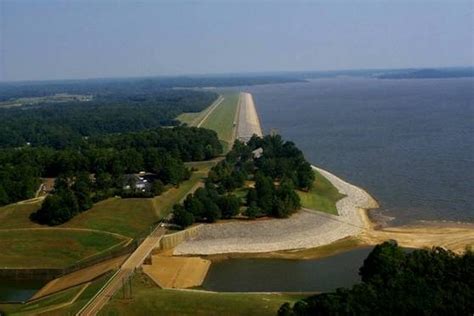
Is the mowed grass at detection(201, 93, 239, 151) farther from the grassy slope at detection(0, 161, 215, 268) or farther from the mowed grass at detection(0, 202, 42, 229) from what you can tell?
the mowed grass at detection(0, 202, 42, 229)

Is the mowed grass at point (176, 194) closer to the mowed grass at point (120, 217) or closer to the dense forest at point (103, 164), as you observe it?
the mowed grass at point (120, 217)

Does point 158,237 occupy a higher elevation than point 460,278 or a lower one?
lower

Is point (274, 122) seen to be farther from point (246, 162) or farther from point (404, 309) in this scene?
point (404, 309)

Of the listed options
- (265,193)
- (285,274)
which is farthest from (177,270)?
(265,193)

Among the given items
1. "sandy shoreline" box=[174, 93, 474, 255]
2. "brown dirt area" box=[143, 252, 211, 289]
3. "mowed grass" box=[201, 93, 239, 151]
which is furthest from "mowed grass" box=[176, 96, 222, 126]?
Result: "brown dirt area" box=[143, 252, 211, 289]

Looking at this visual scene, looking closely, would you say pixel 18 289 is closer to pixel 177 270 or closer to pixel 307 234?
pixel 177 270

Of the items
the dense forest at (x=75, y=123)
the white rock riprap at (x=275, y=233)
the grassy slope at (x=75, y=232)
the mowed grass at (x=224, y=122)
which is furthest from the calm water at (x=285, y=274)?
the dense forest at (x=75, y=123)

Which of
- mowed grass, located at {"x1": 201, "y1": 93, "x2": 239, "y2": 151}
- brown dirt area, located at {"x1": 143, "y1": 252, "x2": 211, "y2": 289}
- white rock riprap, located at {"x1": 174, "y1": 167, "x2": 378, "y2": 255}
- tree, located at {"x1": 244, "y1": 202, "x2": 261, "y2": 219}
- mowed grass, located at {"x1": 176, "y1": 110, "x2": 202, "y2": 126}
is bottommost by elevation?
brown dirt area, located at {"x1": 143, "y1": 252, "x2": 211, "y2": 289}

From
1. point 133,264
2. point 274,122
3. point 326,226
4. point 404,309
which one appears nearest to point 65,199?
point 133,264
